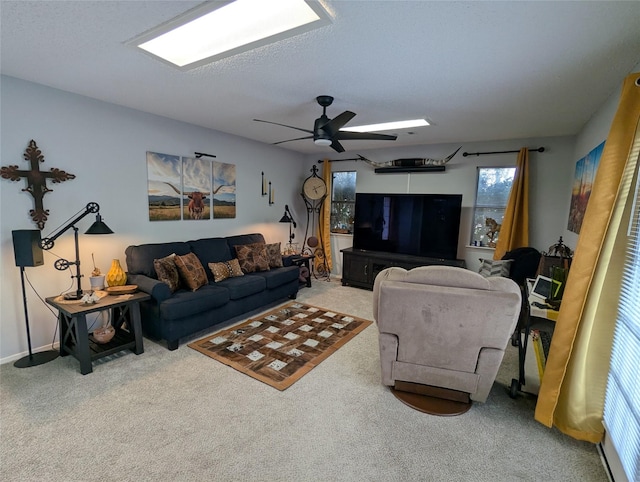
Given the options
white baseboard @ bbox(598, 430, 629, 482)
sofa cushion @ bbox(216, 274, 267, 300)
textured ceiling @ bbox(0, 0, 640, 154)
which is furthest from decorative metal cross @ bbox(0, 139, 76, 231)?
white baseboard @ bbox(598, 430, 629, 482)

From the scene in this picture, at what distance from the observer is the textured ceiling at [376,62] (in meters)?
1.54

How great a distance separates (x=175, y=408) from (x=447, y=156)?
487 cm

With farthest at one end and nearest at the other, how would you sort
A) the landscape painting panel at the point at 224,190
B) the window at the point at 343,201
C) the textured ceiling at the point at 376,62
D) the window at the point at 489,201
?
the window at the point at 343,201 < the window at the point at 489,201 < the landscape painting panel at the point at 224,190 < the textured ceiling at the point at 376,62

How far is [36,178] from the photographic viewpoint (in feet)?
8.87

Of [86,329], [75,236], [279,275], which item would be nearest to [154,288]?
[86,329]

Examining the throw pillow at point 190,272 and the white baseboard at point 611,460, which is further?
the throw pillow at point 190,272

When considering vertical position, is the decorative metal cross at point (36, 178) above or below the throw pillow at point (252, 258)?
above

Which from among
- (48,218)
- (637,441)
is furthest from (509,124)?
(48,218)

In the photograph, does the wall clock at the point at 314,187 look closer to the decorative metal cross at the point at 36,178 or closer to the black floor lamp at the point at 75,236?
the black floor lamp at the point at 75,236

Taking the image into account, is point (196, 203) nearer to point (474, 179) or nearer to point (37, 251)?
point (37, 251)

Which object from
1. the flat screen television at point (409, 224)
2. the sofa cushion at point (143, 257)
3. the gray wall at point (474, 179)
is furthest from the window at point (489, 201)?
the sofa cushion at point (143, 257)

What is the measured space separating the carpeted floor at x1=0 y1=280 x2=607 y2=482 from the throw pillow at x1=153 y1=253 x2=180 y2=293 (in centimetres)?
88

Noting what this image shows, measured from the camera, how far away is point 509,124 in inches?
139

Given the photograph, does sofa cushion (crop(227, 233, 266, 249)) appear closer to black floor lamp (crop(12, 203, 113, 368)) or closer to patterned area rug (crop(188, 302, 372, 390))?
patterned area rug (crop(188, 302, 372, 390))
